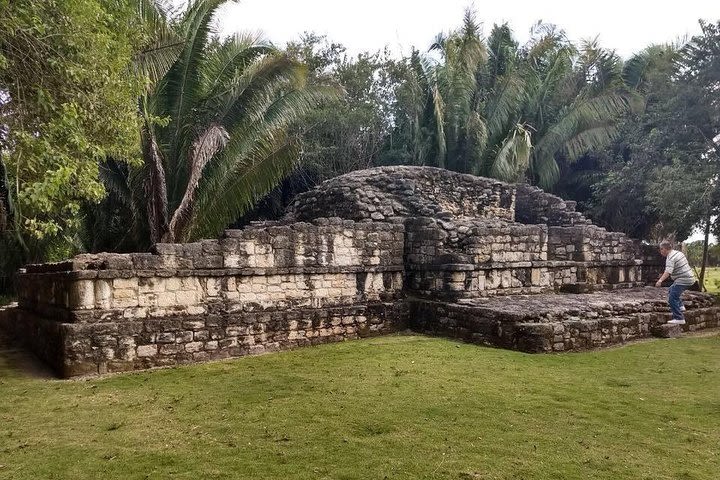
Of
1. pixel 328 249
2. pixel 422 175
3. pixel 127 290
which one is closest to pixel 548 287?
pixel 422 175

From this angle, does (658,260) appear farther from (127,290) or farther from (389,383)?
(127,290)

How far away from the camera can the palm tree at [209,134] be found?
11805 millimetres

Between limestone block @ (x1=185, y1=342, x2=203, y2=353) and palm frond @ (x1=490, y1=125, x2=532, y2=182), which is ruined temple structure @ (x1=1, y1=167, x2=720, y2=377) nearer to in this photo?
limestone block @ (x1=185, y1=342, x2=203, y2=353)

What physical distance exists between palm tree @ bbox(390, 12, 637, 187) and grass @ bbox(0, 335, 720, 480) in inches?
556

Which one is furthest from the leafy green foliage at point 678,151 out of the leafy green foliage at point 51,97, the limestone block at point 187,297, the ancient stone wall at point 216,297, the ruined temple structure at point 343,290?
the leafy green foliage at point 51,97

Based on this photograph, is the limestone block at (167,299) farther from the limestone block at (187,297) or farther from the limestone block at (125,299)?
the limestone block at (125,299)

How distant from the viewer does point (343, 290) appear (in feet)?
31.9

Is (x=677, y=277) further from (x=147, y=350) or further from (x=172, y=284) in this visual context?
(x=147, y=350)

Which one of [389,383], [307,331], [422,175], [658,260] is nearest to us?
[389,383]

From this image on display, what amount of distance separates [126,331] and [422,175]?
829 centimetres

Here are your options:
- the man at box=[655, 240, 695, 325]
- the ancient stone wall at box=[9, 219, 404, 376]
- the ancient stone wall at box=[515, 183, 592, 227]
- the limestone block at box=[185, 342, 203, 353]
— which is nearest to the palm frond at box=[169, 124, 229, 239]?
the ancient stone wall at box=[9, 219, 404, 376]

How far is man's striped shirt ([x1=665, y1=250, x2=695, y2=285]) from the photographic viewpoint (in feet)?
32.5

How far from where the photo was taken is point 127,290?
24.2ft

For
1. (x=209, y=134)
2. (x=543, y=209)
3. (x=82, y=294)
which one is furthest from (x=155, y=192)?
(x=543, y=209)
